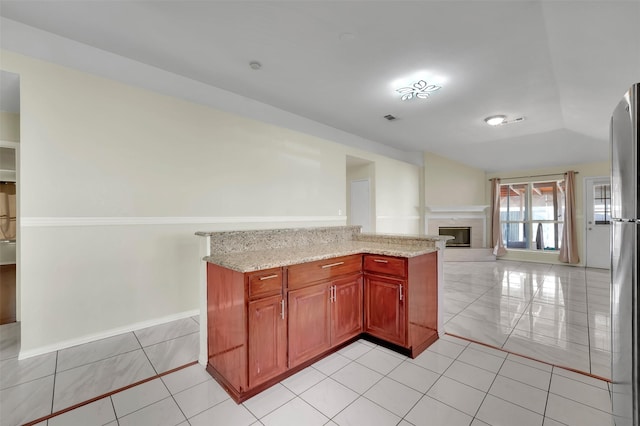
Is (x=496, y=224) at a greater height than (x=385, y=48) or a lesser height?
lesser

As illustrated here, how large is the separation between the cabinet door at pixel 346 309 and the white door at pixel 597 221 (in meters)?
6.83

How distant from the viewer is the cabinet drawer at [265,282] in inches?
69.9

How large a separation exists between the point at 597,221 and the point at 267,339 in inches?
315

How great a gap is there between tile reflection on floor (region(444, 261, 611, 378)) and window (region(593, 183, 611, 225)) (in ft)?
4.23

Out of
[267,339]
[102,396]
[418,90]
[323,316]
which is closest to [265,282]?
[267,339]

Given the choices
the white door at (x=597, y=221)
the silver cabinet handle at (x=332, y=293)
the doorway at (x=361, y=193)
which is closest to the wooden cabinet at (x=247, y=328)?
the silver cabinet handle at (x=332, y=293)

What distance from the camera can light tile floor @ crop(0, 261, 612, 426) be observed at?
1654 millimetres

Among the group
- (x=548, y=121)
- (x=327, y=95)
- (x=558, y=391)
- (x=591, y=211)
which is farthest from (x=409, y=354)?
(x=591, y=211)

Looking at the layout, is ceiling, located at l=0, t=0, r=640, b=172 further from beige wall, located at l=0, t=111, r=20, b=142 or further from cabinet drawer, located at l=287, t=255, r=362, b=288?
cabinet drawer, located at l=287, t=255, r=362, b=288

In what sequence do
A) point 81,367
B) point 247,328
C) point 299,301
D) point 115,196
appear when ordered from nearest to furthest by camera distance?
1. point 247,328
2. point 299,301
3. point 81,367
4. point 115,196

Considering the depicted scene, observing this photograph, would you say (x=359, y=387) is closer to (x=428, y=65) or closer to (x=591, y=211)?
(x=428, y=65)

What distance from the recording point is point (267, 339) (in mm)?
1870

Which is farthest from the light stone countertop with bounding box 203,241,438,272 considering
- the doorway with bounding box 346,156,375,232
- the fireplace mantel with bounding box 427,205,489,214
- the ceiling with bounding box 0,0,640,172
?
the fireplace mantel with bounding box 427,205,489,214

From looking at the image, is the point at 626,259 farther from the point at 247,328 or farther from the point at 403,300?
the point at 247,328
